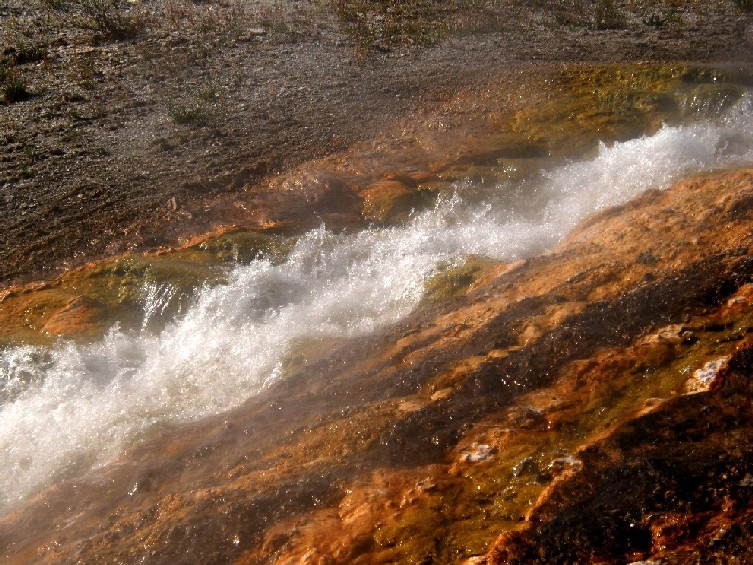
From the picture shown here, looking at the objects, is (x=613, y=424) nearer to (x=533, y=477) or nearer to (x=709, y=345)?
(x=533, y=477)

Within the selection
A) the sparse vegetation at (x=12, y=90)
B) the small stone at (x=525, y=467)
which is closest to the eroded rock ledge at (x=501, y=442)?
the small stone at (x=525, y=467)

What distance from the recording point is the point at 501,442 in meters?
4.06

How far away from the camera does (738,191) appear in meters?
6.07

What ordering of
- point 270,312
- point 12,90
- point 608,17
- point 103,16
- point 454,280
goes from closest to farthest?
1. point 454,280
2. point 270,312
3. point 12,90
4. point 608,17
5. point 103,16

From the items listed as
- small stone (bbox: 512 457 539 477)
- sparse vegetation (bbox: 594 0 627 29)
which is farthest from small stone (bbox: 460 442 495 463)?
sparse vegetation (bbox: 594 0 627 29)

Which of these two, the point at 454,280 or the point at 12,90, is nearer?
the point at 454,280

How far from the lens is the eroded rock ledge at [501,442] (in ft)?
10.8

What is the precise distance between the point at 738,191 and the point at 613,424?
3356mm

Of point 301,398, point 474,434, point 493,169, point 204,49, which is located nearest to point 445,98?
point 493,169

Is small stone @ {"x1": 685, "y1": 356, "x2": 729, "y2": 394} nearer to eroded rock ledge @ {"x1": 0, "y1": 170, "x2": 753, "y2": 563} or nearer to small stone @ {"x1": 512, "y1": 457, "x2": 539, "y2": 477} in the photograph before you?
eroded rock ledge @ {"x1": 0, "y1": 170, "x2": 753, "y2": 563}

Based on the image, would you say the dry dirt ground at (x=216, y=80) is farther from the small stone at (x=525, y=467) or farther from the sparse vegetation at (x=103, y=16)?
the small stone at (x=525, y=467)

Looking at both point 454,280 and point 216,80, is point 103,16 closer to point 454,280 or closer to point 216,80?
point 216,80

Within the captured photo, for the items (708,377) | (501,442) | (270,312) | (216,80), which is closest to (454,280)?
(270,312)

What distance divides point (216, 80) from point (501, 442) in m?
9.37
